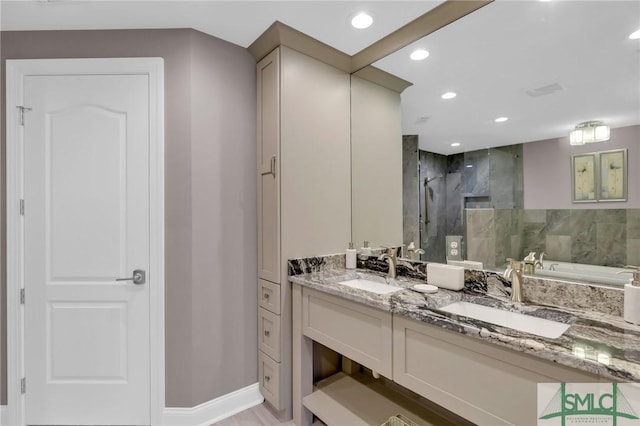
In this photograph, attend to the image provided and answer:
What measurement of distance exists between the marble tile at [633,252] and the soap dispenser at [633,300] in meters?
0.08

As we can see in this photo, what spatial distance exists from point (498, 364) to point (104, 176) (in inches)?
88.1

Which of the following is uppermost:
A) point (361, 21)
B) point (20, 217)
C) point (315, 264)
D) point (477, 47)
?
point (361, 21)

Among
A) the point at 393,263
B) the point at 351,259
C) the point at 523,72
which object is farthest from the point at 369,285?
the point at 523,72

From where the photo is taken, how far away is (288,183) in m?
1.96

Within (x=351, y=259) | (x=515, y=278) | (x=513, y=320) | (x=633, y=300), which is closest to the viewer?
(x=633, y=300)

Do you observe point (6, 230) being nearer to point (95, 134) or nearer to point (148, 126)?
point (95, 134)

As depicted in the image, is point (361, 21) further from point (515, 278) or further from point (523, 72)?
point (515, 278)

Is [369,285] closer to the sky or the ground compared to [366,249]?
closer to the ground

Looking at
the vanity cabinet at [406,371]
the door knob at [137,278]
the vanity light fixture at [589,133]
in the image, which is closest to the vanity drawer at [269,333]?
the vanity cabinet at [406,371]

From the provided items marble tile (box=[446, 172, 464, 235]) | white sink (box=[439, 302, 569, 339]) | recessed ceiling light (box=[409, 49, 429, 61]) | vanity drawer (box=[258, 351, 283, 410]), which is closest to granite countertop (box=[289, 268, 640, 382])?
white sink (box=[439, 302, 569, 339])

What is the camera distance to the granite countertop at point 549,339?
864mm

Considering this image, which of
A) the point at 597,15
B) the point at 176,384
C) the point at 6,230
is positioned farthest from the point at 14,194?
the point at 597,15

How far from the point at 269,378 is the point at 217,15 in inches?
89.7
